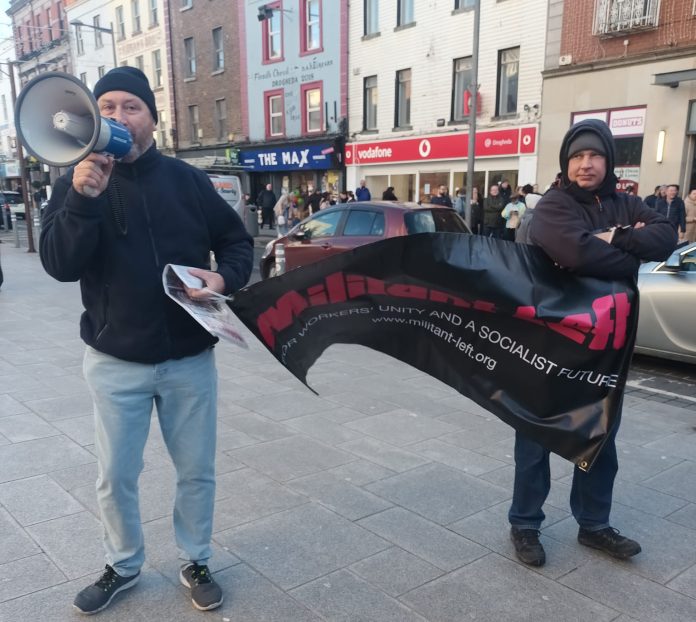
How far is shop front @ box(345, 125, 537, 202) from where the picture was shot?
1819 cm

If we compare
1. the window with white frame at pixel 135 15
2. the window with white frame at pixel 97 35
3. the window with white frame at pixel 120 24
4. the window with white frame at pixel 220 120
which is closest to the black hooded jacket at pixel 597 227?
the window with white frame at pixel 220 120

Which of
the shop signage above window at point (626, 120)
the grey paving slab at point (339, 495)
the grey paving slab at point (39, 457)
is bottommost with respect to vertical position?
the grey paving slab at point (339, 495)

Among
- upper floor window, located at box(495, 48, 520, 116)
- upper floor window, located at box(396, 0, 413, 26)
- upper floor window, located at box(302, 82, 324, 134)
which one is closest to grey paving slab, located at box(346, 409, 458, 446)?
upper floor window, located at box(495, 48, 520, 116)

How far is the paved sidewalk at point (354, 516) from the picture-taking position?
2.64 m

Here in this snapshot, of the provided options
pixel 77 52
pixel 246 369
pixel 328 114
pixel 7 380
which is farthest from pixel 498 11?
pixel 77 52

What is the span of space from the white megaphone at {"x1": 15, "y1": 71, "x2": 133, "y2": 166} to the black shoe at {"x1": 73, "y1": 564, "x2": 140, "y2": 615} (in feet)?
5.44

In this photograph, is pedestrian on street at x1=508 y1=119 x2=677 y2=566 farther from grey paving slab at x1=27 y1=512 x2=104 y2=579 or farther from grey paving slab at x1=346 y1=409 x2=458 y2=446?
grey paving slab at x1=27 y1=512 x2=104 y2=579

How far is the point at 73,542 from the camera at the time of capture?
301 centimetres

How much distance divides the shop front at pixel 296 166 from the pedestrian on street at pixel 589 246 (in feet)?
70.1

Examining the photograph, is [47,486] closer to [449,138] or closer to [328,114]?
[449,138]

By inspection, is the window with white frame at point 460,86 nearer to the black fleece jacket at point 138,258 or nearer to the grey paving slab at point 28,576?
the black fleece jacket at point 138,258

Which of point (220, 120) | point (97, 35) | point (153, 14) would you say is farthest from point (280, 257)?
point (97, 35)

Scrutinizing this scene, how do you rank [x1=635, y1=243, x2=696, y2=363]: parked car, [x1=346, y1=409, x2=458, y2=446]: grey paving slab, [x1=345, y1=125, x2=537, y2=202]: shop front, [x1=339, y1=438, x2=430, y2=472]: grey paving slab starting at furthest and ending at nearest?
[x1=345, y1=125, x2=537, y2=202]: shop front, [x1=635, y1=243, x2=696, y2=363]: parked car, [x1=346, y1=409, x2=458, y2=446]: grey paving slab, [x1=339, y1=438, x2=430, y2=472]: grey paving slab

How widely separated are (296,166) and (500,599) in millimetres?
24728
